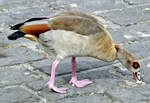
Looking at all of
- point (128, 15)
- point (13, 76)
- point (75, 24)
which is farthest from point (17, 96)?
point (128, 15)

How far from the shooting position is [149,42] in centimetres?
628

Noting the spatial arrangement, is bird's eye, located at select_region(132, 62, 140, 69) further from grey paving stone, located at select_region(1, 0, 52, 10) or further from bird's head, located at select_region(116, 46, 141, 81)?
grey paving stone, located at select_region(1, 0, 52, 10)

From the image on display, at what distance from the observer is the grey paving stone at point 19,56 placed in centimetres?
569

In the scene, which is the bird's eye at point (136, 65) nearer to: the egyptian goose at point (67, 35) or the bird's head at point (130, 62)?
the bird's head at point (130, 62)

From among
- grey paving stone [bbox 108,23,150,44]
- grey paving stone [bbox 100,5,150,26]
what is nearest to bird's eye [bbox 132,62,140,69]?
grey paving stone [bbox 108,23,150,44]

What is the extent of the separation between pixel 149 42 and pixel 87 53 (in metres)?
1.76

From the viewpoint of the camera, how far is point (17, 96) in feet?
15.5

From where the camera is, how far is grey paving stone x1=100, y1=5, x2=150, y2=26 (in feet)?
23.4

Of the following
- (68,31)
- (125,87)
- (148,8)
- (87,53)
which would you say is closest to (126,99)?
(125,87)

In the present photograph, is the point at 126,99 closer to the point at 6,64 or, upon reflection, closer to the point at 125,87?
the point at 125,87

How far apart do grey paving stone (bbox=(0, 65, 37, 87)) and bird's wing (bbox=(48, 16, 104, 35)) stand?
80cm

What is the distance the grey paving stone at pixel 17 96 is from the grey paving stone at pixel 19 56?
2.70ft

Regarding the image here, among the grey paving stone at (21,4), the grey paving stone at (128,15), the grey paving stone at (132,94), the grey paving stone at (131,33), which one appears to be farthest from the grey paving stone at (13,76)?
the grey paving stone at (21,4)

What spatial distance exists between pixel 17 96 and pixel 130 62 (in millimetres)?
1357
